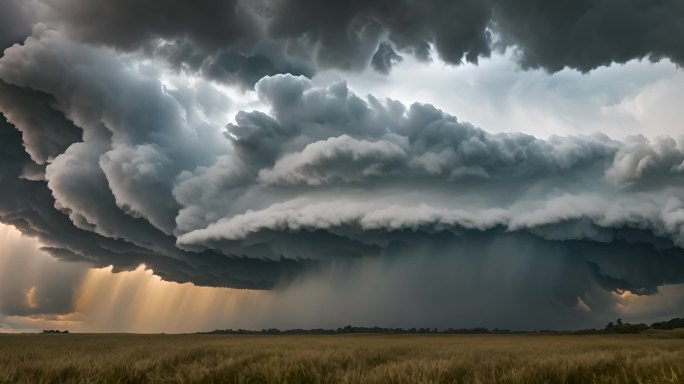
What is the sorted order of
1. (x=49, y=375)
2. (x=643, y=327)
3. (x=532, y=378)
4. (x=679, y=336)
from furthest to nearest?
(x=643, y=327) < (x=679, y=336) < (x=49, y=375) < (x=532, y=378)

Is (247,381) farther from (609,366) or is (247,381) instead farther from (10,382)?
(609,366)

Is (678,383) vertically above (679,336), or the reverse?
(678,383)

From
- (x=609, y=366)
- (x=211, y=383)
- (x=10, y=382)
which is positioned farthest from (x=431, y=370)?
(x=10, y=382)

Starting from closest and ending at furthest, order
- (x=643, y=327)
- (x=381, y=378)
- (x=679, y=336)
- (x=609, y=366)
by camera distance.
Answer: (x=381, y=378) < (x=609, y=366) < (x=679, y=336) < (x=643, y=327)

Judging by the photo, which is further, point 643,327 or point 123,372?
point 643,327

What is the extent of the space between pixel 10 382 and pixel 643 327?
421 ft

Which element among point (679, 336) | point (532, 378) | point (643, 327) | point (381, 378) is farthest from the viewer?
point (643, 327)

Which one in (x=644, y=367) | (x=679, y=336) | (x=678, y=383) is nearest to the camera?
(x=678, y=383)

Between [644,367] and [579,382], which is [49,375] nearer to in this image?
[579,382]

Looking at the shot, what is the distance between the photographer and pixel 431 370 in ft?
25.0

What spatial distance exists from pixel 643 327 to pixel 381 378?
12554cm

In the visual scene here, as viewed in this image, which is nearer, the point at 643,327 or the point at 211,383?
the point at 211,383

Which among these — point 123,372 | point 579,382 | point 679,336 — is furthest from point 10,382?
point 679,336

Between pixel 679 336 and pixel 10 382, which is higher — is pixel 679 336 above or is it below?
below
